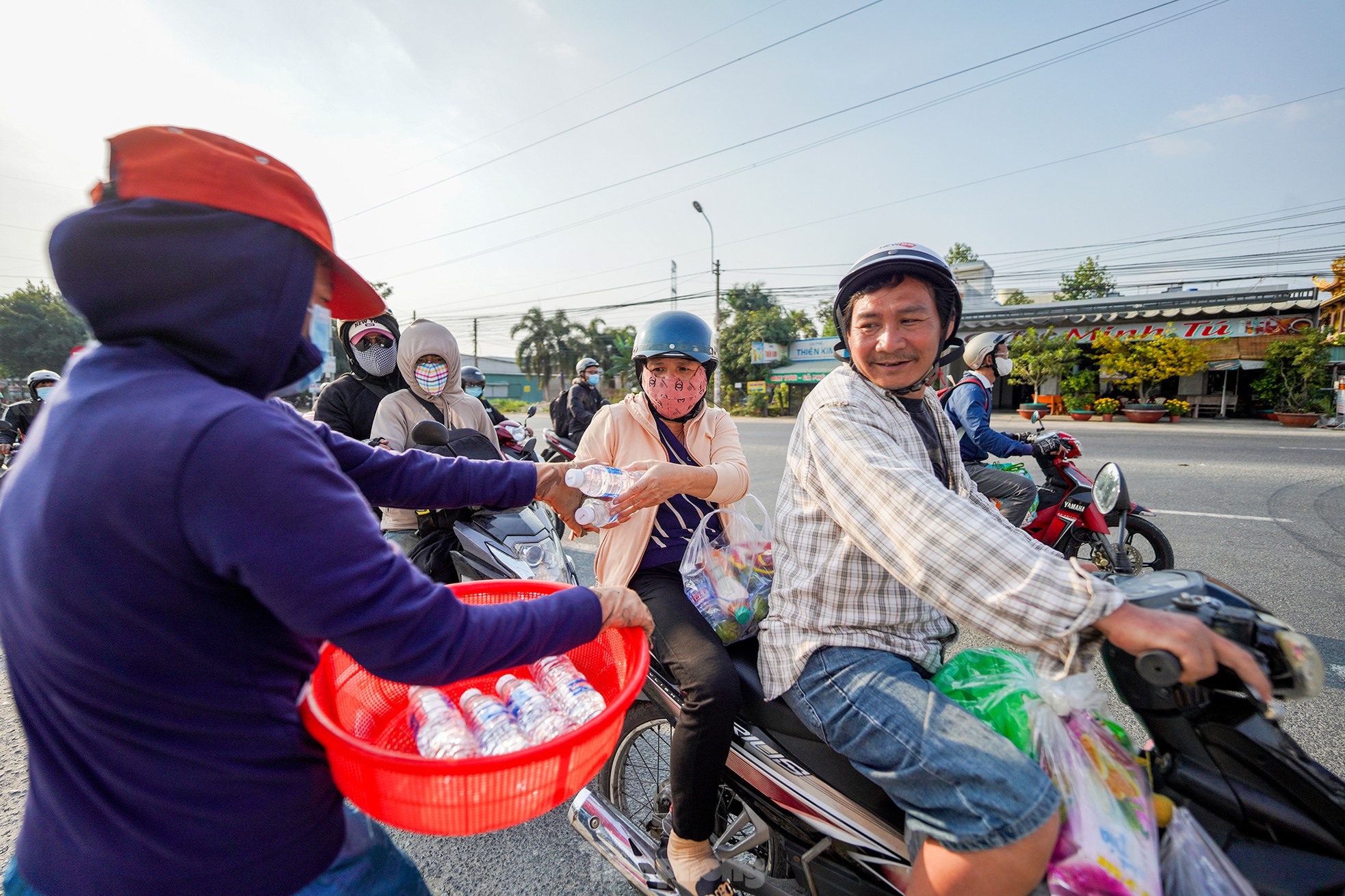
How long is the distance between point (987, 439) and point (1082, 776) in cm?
408

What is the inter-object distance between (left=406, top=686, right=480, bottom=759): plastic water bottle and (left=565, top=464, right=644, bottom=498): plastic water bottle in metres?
0.73

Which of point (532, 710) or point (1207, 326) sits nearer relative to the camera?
point (532, 710)

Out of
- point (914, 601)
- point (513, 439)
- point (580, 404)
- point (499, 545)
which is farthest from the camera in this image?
point (580, 404)

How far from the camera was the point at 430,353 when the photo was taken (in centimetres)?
357

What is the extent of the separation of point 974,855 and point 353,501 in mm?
1372

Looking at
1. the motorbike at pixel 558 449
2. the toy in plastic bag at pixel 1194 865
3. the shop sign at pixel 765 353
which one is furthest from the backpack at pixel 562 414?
the shop sign at pixel 765 353

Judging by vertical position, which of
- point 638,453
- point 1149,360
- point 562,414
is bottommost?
point 562,414

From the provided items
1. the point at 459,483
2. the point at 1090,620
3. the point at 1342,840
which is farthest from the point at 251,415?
the point at 1342,840

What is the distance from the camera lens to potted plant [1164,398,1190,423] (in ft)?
67.9

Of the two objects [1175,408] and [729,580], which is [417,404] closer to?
[729,580]

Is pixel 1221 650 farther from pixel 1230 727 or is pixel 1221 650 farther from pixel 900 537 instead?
pixel 900 537

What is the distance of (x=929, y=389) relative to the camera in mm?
1975

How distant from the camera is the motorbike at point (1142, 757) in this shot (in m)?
1.16

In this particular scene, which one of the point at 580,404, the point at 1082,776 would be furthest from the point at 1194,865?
the point at 580,404
